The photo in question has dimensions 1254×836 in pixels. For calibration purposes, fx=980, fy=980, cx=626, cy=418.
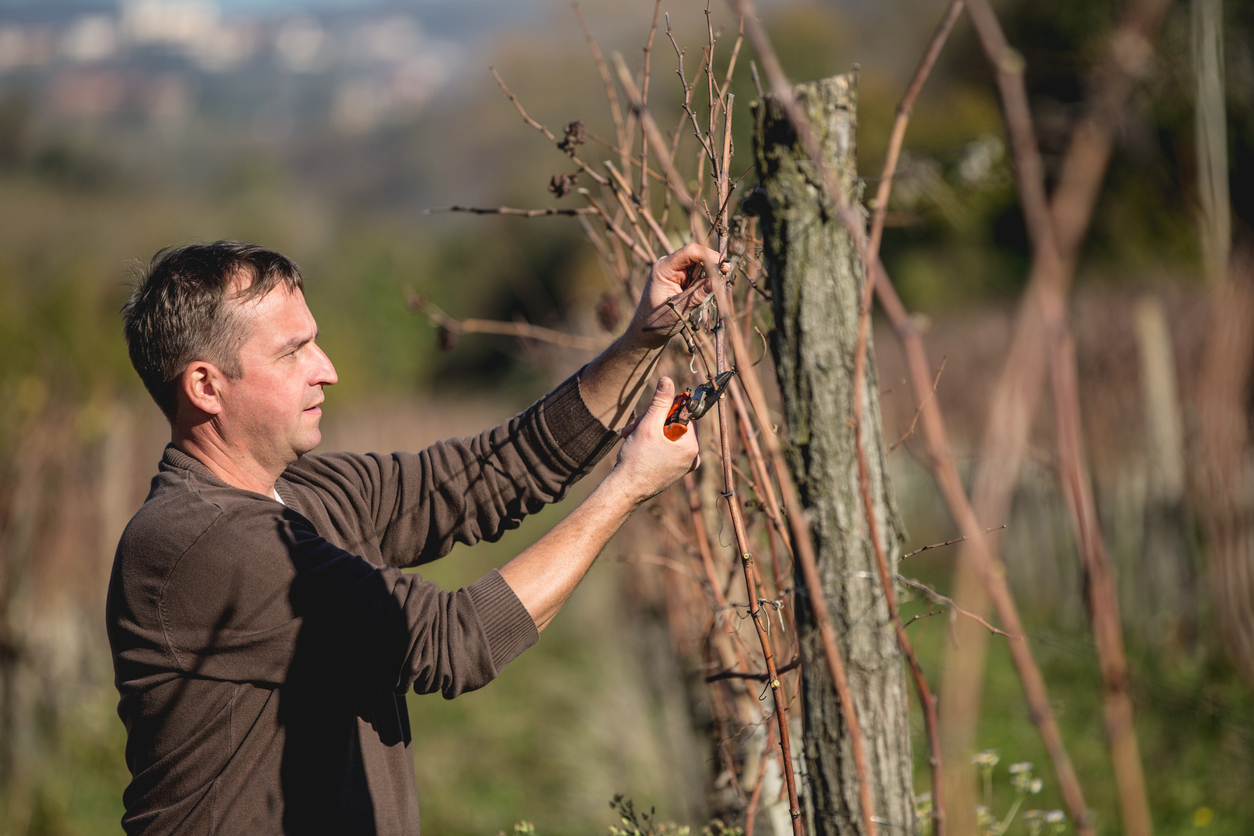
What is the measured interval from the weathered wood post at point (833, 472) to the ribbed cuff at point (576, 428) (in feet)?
1.72

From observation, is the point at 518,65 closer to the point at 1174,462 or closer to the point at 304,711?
the point at 1174,462

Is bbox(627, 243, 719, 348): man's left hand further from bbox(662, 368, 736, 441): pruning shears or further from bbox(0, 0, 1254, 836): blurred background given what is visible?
bbox(0, 0, 1254, 836): blurred background

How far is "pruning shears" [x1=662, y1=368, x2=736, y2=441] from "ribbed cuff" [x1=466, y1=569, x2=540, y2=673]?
42 cm

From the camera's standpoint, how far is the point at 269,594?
66.9 inches

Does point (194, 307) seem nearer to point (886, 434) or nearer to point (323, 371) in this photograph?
point (323, 371)

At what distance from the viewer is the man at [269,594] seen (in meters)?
1.71

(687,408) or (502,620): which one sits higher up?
(687,408)

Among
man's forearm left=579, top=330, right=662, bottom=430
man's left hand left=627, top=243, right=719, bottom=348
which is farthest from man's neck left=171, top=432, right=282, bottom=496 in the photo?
man's left hand left=627, top=243, right=719, bottom=348

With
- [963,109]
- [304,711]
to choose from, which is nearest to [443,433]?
[963,109]

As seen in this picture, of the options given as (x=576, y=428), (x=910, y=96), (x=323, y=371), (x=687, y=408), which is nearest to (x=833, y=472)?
(x=687, y=408)

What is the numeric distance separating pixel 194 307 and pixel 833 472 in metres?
1.30

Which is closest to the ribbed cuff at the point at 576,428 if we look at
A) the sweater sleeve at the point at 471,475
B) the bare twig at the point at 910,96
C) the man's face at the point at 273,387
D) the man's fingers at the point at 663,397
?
the sweater sleeve at the point at 471,475

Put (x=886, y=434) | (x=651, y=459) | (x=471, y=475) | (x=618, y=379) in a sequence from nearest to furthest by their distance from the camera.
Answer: (x=651, y=459) < (x=618, y=379) < (x=471, y=475) < (x=886, y=434)

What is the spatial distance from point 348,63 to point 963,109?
126326 millimetres
